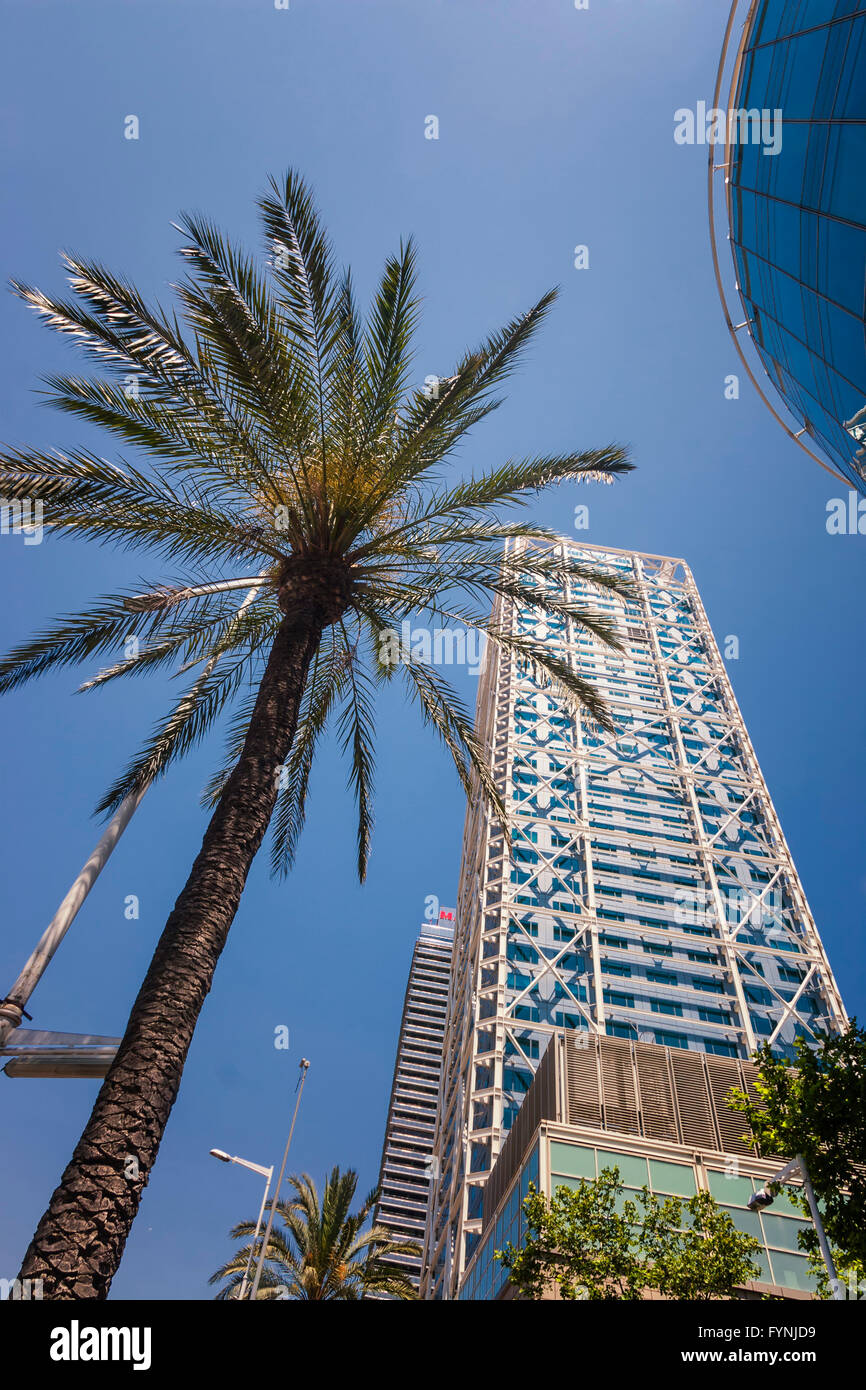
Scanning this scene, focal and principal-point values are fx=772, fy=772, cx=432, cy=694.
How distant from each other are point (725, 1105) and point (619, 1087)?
9.80ft

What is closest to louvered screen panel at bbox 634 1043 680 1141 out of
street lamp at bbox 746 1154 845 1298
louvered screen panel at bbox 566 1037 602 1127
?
louvered screen panel at bbox 566 1037 602 1127

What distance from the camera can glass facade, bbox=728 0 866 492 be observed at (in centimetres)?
958

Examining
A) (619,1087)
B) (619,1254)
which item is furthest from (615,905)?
(619,1254)

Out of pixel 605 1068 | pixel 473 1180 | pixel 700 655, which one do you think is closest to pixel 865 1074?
pixel 605 1068

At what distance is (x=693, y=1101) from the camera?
21.6 metres

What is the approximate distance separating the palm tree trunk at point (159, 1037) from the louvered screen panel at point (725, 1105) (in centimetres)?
1874

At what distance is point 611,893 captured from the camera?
157 ft

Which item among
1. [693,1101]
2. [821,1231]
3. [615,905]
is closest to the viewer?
[821,1231]

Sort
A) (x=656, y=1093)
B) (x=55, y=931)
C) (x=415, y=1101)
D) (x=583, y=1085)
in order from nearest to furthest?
(x=55, y=931), (x=583, y=1085), (x=656, y=1093), (x=415, y=1101)

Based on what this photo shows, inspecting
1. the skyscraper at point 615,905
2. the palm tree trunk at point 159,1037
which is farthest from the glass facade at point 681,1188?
the palm tree trunk at point 159,1037

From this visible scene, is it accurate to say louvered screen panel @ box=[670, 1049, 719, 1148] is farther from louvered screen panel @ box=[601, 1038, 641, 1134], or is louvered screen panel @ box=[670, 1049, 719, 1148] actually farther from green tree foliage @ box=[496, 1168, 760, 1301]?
green tree foliage @ box=[496, 1168, 760, 1301]

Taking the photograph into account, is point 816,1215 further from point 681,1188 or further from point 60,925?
point 681,1188

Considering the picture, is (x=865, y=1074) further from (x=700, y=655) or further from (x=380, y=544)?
(x=700, y=655)
